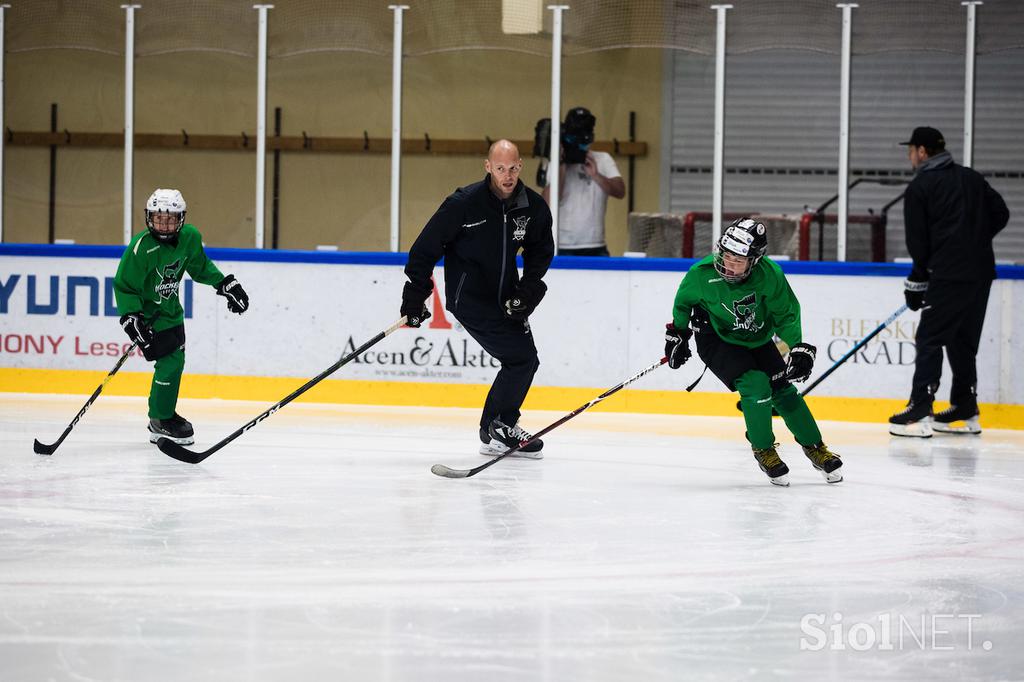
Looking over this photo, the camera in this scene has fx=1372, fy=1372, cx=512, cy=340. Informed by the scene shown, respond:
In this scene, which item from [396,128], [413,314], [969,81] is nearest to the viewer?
[413,314]

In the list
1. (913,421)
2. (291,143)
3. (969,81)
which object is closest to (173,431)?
(913,421)

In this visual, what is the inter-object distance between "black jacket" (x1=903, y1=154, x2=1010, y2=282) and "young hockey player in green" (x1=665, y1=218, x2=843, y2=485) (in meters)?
1.94

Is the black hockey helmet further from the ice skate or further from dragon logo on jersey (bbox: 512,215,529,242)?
dragon logo on jersey (bbox: 512,215,529,242)

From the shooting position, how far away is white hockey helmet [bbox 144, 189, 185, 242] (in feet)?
18.7

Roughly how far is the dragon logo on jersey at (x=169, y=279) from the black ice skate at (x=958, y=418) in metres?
3.80

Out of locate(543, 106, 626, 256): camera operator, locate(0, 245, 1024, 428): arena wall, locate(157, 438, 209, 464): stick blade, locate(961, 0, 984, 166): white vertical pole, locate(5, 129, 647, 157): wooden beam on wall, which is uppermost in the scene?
locate(961, 0, 984, 166): white vertical pole

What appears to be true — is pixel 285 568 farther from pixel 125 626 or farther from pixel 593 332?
pixel 593 332

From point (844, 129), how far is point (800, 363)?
10.5 ft

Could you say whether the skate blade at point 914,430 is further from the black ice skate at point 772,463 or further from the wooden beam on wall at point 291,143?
the wooden beam on wall at point 291,143

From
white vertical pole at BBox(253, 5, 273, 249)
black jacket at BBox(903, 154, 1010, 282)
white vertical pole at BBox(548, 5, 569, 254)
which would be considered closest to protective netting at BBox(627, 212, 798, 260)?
white vertical pole at BBox(548, 5, 569, 254)

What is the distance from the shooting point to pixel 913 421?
672cm

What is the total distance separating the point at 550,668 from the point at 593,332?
5.04m

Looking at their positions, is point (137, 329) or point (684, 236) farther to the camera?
point (684, 236)

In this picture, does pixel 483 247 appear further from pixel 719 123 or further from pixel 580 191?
pixel 719 123
